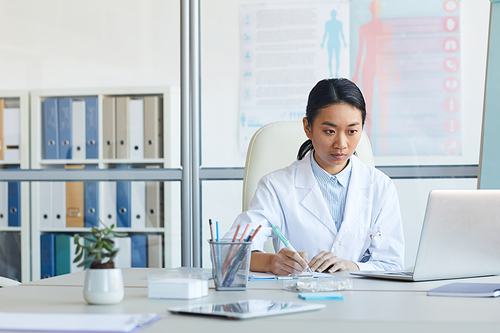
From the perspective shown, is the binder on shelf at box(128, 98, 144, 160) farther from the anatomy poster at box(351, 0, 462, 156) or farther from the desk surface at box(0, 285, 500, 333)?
the desk surface at box(0, 285, 500, 333)

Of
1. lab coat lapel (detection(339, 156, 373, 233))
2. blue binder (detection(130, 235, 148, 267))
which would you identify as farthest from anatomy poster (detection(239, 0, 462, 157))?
lab coat lapel (detection(339, 156, 373, 233))

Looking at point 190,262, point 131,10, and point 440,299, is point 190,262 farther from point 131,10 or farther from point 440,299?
point 440,299

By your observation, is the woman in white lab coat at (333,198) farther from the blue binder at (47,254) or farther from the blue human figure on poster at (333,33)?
the blue binder at (47,254)

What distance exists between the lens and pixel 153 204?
126 inches

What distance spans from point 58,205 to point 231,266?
8.11ft

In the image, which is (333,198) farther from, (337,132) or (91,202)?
(91,202)

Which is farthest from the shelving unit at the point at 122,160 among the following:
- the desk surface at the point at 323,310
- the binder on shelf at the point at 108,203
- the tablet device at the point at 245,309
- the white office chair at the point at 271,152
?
the tablet device at the point at 245,309

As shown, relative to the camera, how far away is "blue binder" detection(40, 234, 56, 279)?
324 cm

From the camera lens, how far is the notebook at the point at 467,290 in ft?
3.13

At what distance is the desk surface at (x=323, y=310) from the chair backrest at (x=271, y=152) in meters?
0.94

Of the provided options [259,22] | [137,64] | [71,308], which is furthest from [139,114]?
[71,308]

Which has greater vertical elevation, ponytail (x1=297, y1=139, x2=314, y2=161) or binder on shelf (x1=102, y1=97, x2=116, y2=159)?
binder on shelf (x1=102, y1=97, x2=116, y2=159)

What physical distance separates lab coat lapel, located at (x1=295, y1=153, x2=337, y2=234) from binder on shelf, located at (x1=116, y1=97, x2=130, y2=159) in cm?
159

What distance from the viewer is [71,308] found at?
0.87 meters
